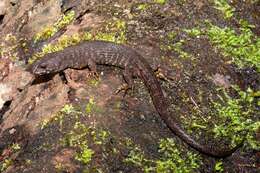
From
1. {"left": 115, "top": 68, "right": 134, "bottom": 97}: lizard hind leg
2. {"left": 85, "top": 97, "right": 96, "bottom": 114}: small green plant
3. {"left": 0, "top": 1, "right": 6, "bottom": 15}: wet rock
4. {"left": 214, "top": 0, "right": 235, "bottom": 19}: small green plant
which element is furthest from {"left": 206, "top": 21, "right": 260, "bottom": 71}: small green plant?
{"left": 0, "top": 1, "right": 6, "bottom": 15}: wet rock

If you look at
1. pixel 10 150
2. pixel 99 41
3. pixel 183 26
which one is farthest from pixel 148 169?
pixel 183 26

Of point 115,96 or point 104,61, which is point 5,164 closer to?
point 115,96

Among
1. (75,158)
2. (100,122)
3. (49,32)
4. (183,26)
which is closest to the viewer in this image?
(75,158)

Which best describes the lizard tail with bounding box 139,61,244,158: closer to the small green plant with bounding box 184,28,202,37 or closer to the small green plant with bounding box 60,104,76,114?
the small green plant with bounding box 60,104,76,114

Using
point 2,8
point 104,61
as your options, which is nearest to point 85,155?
point 104,61

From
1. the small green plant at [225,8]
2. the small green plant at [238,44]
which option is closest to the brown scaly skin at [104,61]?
the small green plant at [238,44]

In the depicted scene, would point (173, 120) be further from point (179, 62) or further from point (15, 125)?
point (15, 125)
